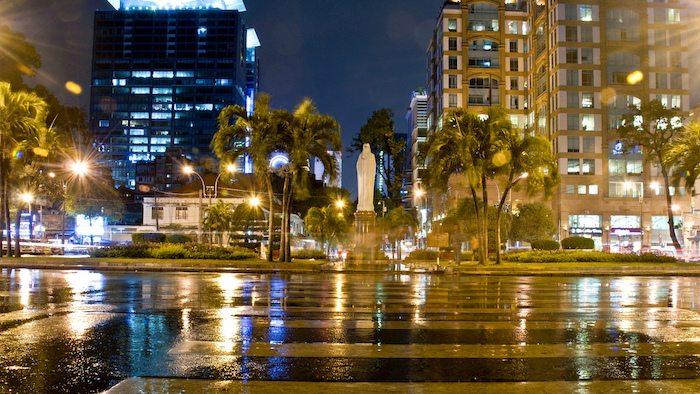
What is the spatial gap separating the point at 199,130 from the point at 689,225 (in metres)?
136

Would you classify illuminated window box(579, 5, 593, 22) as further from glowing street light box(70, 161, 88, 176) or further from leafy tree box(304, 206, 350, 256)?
glowing street light box(70, 161, 88, 176)

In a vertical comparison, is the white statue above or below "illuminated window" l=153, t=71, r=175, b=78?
below

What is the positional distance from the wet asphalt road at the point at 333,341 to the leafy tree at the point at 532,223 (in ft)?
156

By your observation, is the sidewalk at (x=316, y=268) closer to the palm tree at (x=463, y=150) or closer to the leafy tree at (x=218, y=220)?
the palm tree at (x=463, y=150)

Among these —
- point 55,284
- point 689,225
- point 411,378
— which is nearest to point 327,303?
point 411,378

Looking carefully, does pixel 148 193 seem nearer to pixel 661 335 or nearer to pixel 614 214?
pixel 614 214

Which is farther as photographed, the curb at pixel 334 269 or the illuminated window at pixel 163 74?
the illuminated window at pixel 163 74

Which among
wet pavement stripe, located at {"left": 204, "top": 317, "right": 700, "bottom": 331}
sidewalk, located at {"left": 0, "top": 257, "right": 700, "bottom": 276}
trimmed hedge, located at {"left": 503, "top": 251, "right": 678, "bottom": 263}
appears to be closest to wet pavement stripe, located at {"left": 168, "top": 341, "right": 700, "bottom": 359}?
wet pavement stripe, located at {"left": 204, "top": 317, "right": 700, "bottom": 331}

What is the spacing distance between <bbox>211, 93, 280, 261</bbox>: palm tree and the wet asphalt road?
1608 cm

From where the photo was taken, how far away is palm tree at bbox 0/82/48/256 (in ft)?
98.7

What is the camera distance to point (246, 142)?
2998 cm

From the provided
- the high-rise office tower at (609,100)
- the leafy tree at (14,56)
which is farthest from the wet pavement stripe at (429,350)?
the high-rise office tower at (609,100)

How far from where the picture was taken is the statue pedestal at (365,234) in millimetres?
29109

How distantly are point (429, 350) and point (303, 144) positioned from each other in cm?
2216
